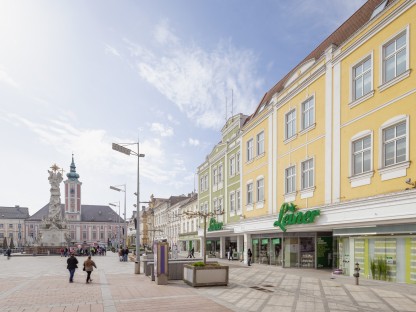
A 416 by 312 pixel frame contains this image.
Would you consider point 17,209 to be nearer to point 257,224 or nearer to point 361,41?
point 257,224

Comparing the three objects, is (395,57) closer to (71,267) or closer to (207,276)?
(207,276)

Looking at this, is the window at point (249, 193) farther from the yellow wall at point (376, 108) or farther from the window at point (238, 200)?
the yellow wall at point (376, 108)

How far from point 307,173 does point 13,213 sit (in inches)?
5315

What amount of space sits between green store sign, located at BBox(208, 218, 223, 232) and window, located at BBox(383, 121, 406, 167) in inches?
974

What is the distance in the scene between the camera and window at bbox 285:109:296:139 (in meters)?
25.5

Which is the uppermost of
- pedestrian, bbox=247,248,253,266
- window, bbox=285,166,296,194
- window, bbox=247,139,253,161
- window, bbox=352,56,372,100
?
window, bbox=352,56,372,100

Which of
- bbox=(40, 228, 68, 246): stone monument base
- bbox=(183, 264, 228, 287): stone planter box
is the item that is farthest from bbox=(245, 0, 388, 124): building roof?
bbox=(40, 228, 68, 246): stone monument base

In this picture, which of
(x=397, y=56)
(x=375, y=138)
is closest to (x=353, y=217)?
(x=375, y=138)

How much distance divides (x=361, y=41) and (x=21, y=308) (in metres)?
18.6

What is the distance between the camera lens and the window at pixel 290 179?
991 inches

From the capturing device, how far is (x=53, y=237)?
58.8m

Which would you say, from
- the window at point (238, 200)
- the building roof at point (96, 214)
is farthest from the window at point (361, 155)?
the building roof at point (96, 214)

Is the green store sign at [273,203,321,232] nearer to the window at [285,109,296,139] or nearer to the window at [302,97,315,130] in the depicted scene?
the window at [285,109,296,139]

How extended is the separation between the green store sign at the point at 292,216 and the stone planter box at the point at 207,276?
6.84 meters
